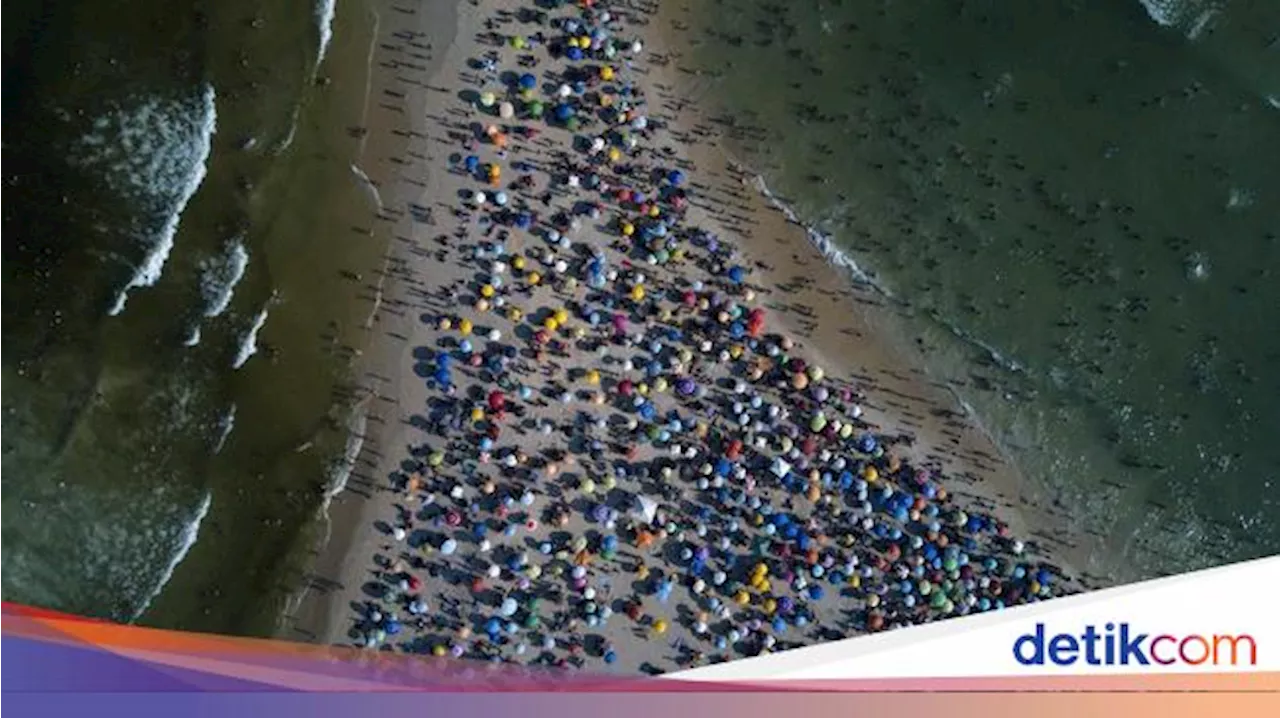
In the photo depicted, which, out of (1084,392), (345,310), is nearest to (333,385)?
(345,310)

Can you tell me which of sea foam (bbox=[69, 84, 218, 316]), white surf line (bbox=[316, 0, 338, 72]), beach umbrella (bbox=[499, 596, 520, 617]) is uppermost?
white surf line (bbox=[316, 0, 338, 72])

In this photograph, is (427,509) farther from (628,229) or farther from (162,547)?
(628,229)

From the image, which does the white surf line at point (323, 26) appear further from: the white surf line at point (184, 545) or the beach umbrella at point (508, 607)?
the beach umbrella at point (508, 607)

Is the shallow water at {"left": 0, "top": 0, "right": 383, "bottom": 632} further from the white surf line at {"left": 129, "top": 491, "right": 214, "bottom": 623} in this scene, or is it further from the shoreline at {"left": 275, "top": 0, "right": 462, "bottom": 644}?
the shoreline at {"left": 275, "top": 0, "right": 462, "bottom": 644}

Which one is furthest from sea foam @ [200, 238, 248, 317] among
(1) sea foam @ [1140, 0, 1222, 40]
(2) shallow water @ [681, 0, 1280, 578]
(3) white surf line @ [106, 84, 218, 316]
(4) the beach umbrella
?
(1) sea foam @ [1140, 0, 1222, 40]

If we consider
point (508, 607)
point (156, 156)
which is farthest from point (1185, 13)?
point (156, 156)

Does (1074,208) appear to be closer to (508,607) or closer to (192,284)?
(508,607)

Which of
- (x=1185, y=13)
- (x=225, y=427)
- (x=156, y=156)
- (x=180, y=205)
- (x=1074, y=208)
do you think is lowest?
(x=225, y=427)
